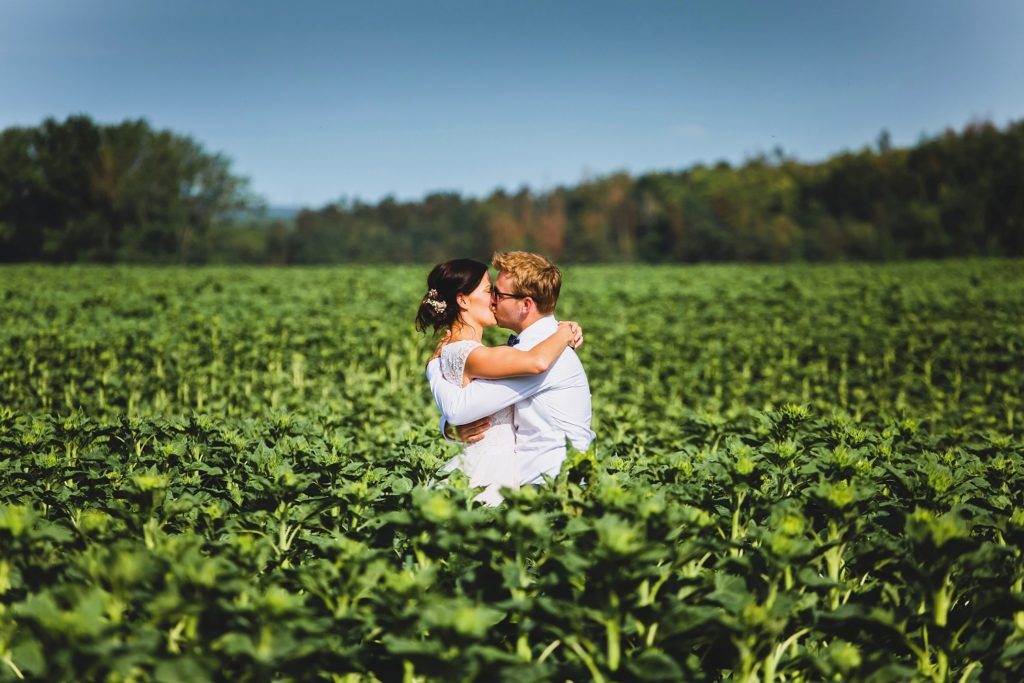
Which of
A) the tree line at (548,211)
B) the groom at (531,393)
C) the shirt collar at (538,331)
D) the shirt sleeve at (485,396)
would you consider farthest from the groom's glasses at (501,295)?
the tree line at (548,211)

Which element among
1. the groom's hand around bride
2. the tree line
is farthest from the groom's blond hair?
the tree line

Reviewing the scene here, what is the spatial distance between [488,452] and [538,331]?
0.61 m

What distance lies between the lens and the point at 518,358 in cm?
355

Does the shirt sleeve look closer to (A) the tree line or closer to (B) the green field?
(B) the green field

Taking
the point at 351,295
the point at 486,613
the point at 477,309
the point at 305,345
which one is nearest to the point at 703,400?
the point at 305,345

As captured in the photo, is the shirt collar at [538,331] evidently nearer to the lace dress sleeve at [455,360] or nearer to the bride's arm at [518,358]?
the bride's arm at [518,358]

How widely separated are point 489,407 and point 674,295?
18567 millimetres

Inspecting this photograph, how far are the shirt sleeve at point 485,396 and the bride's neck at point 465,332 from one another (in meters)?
0.46

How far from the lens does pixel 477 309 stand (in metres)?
4.20

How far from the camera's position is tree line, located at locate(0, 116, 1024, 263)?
57500 mm

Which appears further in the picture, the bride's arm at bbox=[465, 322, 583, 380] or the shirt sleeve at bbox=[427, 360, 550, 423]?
the shirt sleeve at bbox=[427, 360, 550, 423]

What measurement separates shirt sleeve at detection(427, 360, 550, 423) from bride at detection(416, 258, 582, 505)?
0.06m

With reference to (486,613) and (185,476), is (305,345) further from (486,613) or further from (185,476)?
(486,613)

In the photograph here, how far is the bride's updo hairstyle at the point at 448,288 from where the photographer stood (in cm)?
416
